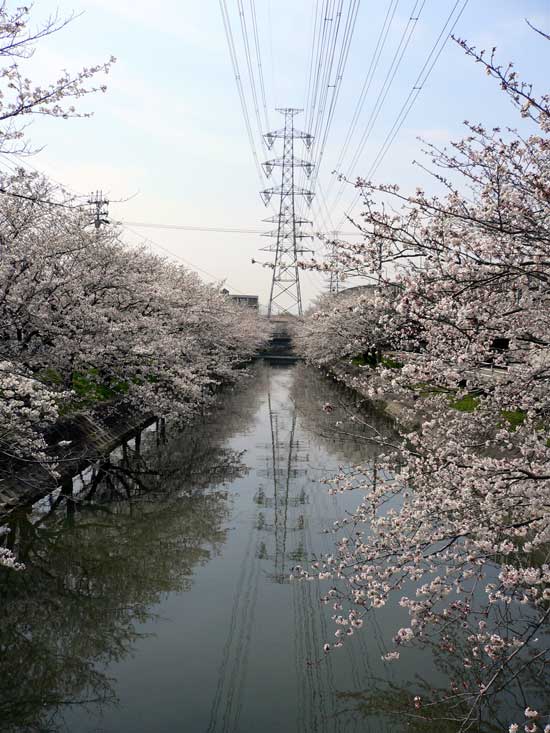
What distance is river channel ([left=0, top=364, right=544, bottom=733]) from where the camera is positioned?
7410 mm

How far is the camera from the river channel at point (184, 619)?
24.3 ft

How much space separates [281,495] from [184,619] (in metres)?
6.80

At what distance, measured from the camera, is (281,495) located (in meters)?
16.2

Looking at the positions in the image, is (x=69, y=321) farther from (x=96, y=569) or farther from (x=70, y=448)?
(x=96, y=569)

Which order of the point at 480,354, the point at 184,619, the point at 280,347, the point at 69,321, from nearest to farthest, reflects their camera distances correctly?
the point at 480,354, the point at 184,619, the point at 69,321, the point at 280,347

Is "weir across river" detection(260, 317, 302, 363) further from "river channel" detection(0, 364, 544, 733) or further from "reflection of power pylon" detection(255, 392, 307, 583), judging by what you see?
"river channel" detection(0, 364, 544, 733)

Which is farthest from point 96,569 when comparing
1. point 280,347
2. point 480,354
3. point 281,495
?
point 280,347

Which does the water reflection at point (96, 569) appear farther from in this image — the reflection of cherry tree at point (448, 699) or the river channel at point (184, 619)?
the reflection of cherry tree at point (448, 699)

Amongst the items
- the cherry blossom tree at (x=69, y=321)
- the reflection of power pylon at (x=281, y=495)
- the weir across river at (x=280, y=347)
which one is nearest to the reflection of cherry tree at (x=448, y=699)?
the reflection of power pylon at (x=281, y=495)

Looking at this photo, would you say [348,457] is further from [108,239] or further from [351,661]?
[351,661]

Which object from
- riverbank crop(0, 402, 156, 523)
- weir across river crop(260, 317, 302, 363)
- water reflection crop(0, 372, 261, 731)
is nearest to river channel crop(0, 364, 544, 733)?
water reflection crop(0, 372, 261, 731)

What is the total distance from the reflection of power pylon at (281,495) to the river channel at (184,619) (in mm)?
63

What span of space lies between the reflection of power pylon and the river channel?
2.5 inches

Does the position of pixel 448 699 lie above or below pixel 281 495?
above
